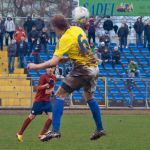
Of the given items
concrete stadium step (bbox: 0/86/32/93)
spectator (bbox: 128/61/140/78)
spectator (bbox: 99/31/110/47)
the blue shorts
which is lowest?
concrete stadium step (bbox: 0/86/32/93)

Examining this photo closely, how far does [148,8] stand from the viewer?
39.9 meters

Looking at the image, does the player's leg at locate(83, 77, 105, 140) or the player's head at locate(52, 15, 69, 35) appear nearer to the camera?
the player's head at locate(52, 15, 69, 35)

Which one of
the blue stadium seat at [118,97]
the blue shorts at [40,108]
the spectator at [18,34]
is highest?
the spectator at [18,34]

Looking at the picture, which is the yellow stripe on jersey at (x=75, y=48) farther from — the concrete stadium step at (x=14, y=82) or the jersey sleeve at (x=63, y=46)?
the concrete stadium step at (x=14, y=82)

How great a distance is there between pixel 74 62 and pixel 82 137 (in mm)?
4730

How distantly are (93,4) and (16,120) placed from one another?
52.3ft

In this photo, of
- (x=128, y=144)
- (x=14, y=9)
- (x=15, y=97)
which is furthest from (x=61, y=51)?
→ (x=14, y=9)

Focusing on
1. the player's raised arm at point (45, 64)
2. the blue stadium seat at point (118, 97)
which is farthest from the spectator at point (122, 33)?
the player's raised arm at point (45, 64)

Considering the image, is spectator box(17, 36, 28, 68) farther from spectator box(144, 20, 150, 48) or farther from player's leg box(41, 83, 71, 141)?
player's leg box(41, 83, 71, 141)

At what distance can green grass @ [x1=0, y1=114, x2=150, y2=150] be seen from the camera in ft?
49.4

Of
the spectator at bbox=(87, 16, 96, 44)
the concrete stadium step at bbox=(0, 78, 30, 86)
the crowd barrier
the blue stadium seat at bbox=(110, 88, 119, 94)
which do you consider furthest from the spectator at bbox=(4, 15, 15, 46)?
the blue stadium seat at bbox=(110, 88, 119, 94)

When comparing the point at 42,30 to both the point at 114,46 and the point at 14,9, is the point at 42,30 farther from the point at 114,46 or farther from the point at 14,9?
the point at 14,9

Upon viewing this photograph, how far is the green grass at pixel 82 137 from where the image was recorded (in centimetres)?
1506

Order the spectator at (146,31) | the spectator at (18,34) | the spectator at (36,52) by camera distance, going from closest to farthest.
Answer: the spectator at (18,34) → the spectator at (36,52) → the spectator at (146,31)
